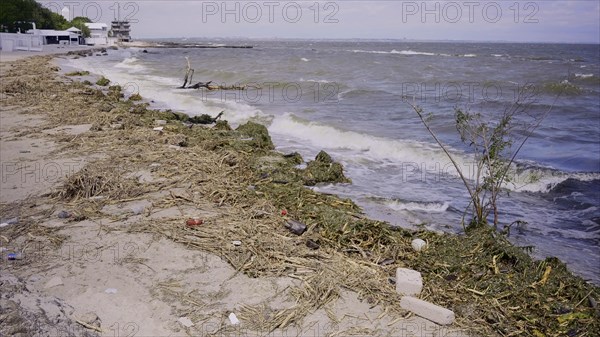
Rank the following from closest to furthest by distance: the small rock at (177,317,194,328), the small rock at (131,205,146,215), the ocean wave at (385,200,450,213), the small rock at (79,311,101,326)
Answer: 1. the small rock at (79,311,101,326)
2. the small rock at (177,317,194,328)
3. the small rock at (131,205,146,215)
4. the ocean wave at (385,200,450,213)

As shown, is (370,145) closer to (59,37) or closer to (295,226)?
(295,226)

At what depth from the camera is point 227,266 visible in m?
4.50

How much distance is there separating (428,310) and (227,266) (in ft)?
6.41

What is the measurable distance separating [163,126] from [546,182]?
28.9ft

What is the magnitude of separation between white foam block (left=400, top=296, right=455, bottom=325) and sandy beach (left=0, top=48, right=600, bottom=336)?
8 centimetres

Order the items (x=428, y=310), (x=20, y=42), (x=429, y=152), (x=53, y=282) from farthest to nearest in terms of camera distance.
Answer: (x=20, y=42), (x=429, y=152), (x=53, y=282), (x=428, y=310)

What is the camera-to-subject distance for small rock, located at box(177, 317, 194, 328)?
357 cm

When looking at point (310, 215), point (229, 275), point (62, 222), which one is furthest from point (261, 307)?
point (62, 222)

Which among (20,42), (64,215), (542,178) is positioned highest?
(20,42)

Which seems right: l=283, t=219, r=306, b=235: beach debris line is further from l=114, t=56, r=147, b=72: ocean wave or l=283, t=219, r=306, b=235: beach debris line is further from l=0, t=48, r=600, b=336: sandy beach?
l=114, t=56, r=147, b=72: ocean wave

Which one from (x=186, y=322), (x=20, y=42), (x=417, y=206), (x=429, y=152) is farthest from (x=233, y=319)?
(x=20, y=42)

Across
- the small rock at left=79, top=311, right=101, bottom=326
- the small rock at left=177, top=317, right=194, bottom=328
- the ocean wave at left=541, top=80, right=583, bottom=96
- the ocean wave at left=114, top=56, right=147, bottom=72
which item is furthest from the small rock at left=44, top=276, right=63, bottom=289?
the ocean wave at left=114, top=56, right=147, bottom=72

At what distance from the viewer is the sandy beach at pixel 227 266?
144 inches

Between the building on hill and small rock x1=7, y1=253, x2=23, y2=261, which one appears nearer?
small rock x1=7, y1=253, x2=23, y2=261
